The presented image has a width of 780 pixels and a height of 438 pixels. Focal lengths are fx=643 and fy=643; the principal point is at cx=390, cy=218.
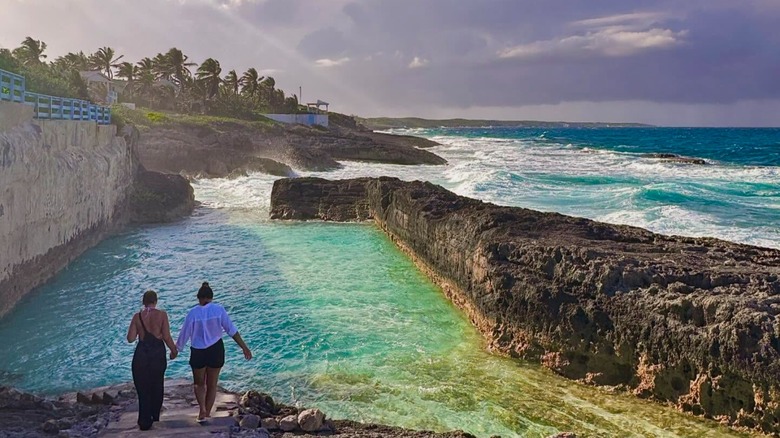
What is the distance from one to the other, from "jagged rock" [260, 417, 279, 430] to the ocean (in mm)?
1435

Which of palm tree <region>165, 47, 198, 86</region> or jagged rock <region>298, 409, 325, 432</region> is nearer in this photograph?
jagged rock <region>298, 409, 325, 432</region>

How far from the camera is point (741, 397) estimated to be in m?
7.85

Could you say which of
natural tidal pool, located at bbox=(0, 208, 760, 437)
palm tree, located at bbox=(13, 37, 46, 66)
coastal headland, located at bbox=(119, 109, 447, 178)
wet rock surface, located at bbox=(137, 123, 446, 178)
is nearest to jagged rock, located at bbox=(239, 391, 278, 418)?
natural tidal pool, located at bbox=(0, 208, 760, 437)

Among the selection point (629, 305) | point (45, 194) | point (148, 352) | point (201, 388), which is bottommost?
point (201, 388)

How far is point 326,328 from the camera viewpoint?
12.0 m

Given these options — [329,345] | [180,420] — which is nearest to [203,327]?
[180,420]

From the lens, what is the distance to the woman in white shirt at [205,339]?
6945 millimetres

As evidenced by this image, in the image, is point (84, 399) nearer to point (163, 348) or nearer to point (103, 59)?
point (163, 348)

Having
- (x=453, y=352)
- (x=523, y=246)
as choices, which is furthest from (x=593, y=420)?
(x=523, y=246)

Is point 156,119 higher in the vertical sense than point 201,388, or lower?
higher

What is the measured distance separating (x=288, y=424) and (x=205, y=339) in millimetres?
1314

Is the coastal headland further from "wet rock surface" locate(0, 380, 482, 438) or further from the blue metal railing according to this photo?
"wet rock surface" locate(0, 380, 482, 438)

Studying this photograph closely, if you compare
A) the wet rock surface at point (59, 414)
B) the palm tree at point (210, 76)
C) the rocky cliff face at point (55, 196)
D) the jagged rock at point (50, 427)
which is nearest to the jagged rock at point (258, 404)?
the wet rock surface at point (59, 414)

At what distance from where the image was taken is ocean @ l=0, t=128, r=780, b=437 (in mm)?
8570
